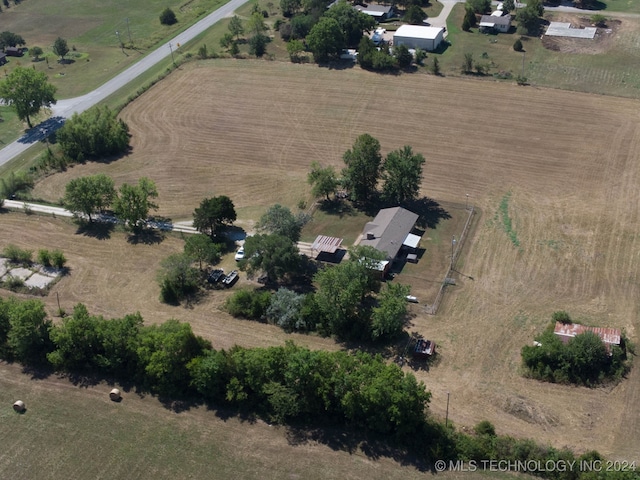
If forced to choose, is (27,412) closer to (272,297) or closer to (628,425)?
(272,297)

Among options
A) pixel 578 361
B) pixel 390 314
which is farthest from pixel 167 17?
pixel 578 361

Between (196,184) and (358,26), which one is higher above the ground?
(358,26)

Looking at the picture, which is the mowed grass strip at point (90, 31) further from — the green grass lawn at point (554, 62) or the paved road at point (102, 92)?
the green grass lawn at point (554, 62)

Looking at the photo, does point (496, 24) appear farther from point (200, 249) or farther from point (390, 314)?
point (390, 314)

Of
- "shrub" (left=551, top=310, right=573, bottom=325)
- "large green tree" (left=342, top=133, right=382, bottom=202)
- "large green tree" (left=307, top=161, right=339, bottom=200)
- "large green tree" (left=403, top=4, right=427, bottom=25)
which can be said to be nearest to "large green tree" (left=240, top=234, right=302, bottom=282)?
"large green tree" (left=307, top=161, right=339, bottom=200)

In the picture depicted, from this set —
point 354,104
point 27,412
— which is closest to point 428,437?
point 27,412

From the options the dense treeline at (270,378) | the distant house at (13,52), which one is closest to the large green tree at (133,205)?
the dense treeline at (270,378)
